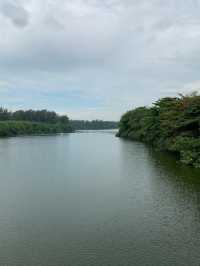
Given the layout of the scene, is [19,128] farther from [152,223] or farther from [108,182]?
[152,223]

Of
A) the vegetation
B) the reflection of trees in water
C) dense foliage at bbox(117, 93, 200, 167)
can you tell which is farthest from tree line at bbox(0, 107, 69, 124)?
the reflection of trees in water

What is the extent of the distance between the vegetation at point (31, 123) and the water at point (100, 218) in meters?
73.7

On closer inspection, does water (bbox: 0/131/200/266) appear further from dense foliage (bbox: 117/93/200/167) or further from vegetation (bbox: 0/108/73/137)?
vegetation (bbox: 0/108/73/137)

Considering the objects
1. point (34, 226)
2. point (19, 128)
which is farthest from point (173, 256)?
point (19, 128)

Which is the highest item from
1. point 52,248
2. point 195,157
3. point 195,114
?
point 195,114

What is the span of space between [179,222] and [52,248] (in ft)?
18.9

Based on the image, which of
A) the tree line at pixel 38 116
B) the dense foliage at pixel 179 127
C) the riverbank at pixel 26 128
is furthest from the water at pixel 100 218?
the tree line at pixel 38 116

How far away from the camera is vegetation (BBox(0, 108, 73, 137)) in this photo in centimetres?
10256

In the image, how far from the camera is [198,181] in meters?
23.4

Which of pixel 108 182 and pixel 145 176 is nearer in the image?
pixel 108 182

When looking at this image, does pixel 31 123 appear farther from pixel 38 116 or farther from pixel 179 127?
pixel 179 127

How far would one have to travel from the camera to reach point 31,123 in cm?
12200

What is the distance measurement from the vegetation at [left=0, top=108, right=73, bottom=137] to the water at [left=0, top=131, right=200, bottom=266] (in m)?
73.7

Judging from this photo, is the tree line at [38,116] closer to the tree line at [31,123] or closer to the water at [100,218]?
the tree line at [31,123]
